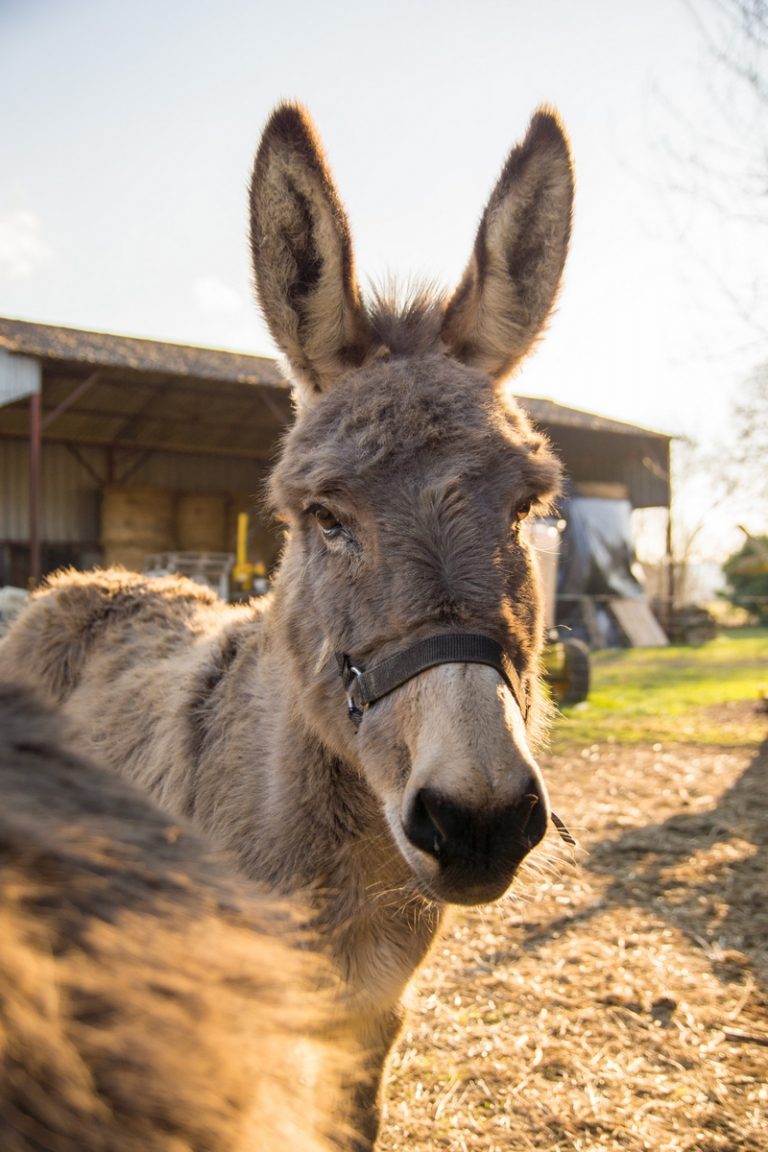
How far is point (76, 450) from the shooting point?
2688 cm

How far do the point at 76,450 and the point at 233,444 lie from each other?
217 inches

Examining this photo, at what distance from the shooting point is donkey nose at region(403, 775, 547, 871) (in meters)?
1.57

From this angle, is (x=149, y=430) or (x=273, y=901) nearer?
(x=273, y=901)

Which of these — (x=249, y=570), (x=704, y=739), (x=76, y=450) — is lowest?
(x=704, y=739)

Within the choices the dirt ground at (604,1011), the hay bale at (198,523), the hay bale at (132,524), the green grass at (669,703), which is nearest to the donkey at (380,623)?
the dirt ground at (604,1011)

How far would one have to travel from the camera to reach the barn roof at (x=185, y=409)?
18688 millimetres

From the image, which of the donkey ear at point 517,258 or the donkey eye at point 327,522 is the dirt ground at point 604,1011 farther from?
the donkey ear at point 517,258

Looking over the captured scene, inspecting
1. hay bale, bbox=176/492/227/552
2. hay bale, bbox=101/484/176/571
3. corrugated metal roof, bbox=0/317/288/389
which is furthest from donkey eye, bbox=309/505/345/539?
hay bale, bbox=176/492/227/552

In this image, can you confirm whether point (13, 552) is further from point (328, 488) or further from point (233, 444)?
point (328, 488)

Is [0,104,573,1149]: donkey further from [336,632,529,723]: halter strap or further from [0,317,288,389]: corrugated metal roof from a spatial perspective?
[0,317,288,389]: corrugated metal roof

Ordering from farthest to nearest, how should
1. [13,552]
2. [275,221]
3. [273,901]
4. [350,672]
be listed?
1. [13,552]
2. [275,221]
3. [350,672]
4. [273,901]

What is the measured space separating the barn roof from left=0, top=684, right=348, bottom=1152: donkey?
647 inches

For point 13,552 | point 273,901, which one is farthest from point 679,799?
point 13,552

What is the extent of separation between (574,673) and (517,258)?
9.83m
